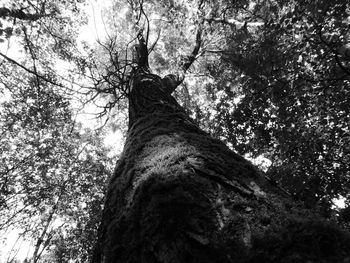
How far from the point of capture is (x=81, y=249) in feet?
49.3

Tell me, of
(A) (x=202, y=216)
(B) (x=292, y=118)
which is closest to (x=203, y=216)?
(A) (x=202, y=216)

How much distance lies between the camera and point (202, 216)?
5.45 feet

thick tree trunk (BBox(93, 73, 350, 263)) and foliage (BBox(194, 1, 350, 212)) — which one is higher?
foliage (BBox(194, 1, 350, 212))

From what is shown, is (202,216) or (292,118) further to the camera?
(292,118)

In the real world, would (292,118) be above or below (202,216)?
above

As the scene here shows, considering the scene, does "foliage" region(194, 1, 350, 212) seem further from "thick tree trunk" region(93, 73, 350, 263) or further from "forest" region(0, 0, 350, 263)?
"thick tree trunk" region(93, 73, 350, 263)

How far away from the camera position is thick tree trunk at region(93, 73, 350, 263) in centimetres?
133

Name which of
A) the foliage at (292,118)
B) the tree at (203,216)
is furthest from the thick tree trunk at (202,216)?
the foliage at (292,118)

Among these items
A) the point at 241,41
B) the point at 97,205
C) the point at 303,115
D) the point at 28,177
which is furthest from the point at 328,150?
the point at 28,177

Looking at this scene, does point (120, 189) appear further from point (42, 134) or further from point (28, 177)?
point (28, 177)

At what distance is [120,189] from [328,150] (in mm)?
7049

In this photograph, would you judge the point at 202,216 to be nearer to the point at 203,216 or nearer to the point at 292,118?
the point at 203,216

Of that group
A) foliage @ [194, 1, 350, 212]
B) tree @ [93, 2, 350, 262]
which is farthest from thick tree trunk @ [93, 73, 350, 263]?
foliage @ [194, 1, 350, 212]

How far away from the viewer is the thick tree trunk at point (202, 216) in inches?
52.2
